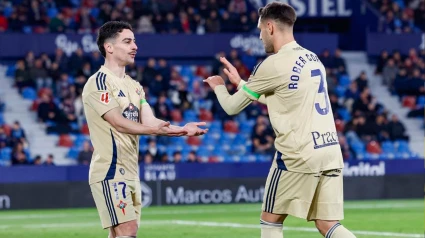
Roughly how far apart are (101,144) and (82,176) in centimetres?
1550

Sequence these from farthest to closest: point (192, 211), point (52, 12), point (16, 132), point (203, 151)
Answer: point (52, 12) → point (203, 151) → point (16, 132) → point (192, 211)

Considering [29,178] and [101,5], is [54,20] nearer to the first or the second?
[101,5]

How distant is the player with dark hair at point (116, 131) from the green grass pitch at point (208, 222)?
634 centimetres

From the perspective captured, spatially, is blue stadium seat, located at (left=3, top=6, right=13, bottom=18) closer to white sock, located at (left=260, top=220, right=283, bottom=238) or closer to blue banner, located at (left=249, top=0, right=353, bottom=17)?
blue banner, located at (left=249, top=0, right=353, bottom=17)

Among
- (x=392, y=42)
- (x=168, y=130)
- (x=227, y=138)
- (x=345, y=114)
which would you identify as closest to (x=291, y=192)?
(x=168, y=130)

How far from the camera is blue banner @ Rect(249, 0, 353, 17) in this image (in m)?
33.1

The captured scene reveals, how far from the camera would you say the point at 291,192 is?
8.29 metres

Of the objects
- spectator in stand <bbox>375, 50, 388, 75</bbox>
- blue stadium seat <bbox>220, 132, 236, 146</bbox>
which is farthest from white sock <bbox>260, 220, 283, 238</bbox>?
spectator in stand <bbox>375, 50, 388, 75</bbox>

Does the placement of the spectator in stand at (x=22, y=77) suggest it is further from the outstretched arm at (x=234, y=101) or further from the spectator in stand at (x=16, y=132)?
the outstretched arm at (x=234, y=101)

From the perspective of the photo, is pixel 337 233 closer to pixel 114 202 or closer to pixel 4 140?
pixel 114 202

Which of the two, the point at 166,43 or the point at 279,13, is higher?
the point at 166,43

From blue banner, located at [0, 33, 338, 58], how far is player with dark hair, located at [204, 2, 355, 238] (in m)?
20.6

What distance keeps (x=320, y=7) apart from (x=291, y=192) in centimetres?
2608

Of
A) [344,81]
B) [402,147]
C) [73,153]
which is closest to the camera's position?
[73,153]
